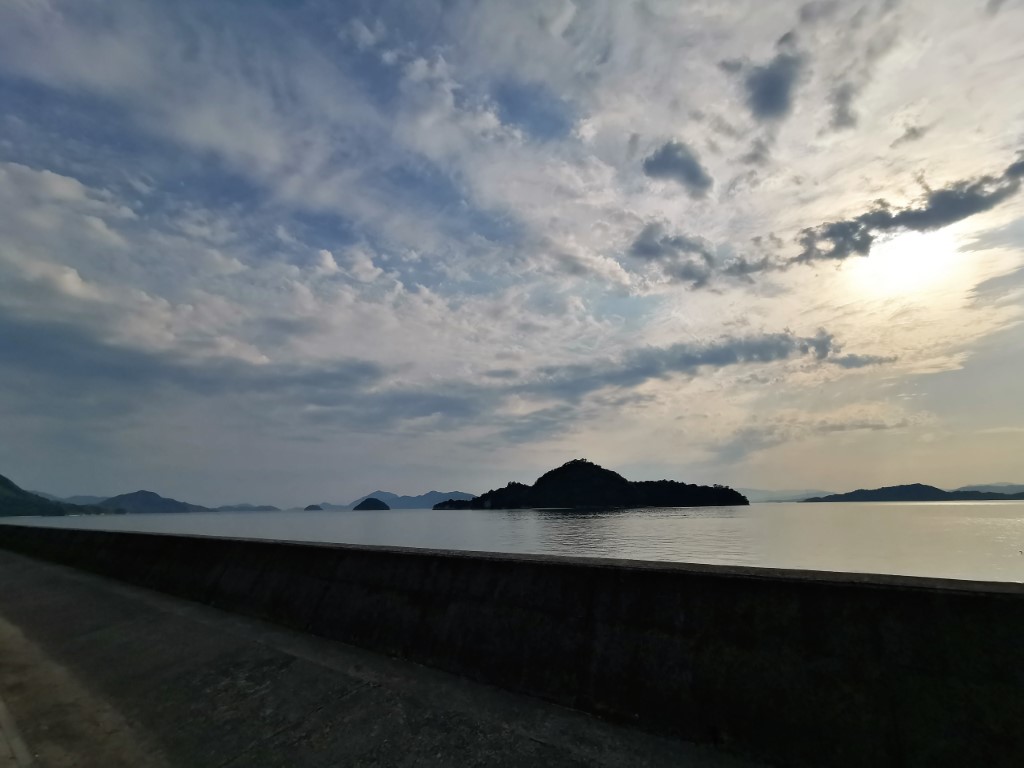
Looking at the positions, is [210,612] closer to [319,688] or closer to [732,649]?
[319,688]

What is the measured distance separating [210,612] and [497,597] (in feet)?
23.2

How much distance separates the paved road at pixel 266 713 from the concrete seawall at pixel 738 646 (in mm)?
341

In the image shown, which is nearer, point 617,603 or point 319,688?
point 617,603

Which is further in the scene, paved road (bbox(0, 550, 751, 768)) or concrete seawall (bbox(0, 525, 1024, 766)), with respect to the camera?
paved road (bbox(0, 550, 751, 768))

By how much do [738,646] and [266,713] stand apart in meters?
4.98

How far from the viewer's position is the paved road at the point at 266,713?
459 cm

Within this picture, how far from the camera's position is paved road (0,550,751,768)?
459cm

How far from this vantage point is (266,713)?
222 inches

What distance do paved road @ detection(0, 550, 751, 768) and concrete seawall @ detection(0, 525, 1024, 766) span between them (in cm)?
34

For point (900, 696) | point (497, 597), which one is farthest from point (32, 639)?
point (900, 696)

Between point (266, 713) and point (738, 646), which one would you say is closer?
point (738, 646)

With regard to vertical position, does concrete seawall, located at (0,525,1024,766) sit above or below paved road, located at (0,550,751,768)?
above

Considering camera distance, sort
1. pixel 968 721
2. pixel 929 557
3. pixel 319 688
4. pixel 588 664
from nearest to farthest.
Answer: pixel 968 721 < pixel 588 664 < pixel 319 688 < pixel 929 557

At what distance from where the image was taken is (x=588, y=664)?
5312mm
